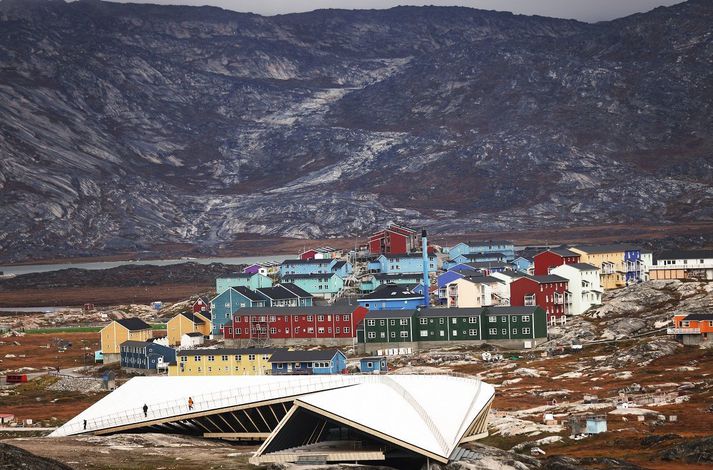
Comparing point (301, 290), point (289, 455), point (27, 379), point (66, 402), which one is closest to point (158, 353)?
point (27, 379)

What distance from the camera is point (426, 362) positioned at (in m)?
110

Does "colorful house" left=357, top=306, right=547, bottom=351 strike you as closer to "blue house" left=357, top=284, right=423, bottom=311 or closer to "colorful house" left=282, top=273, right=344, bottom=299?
"blue house" left=357, top=284, right=423, bottom=311

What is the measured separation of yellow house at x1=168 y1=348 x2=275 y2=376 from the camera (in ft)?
349

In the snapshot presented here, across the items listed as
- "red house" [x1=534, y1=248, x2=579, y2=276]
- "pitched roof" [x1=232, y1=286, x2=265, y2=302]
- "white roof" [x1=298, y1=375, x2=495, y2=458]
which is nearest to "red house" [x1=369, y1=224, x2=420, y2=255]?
"red house" [x1=534, y1=248, x2=579, y2=276]

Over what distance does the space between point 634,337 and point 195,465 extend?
2522 inches

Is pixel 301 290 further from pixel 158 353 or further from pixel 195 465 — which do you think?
pixel 195 465

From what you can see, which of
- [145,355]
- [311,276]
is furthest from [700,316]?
[311,276]

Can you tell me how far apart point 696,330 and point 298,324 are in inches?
1651

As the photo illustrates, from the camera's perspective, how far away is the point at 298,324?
128m

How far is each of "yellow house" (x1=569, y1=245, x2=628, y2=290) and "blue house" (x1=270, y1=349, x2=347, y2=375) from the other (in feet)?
169

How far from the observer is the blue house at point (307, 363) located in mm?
101875

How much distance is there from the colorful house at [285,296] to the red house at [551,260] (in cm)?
2700

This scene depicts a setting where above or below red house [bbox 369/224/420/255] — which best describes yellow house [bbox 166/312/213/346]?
below

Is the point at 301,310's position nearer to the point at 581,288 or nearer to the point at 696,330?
the point at 581,288
